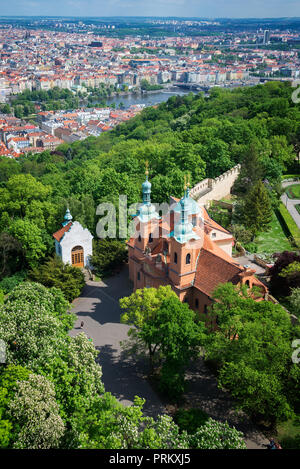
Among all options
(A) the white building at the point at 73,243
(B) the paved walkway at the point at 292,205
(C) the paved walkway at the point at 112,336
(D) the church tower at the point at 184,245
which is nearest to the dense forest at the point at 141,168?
(A) the white building at the point at 73,243

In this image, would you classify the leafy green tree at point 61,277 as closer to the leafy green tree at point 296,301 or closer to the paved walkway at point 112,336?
the paved walkway at point 112,336

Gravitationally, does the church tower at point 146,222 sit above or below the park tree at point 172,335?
above

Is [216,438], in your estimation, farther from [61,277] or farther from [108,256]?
[108,256]

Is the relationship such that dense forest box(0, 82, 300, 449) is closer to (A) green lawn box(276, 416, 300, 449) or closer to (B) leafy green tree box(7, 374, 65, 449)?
(B) leafy green tree box(7, 374, 65, 449)

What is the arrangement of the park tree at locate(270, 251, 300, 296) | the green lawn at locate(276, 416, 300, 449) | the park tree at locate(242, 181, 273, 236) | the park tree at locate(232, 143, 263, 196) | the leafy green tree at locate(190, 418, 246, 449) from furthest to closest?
the park tree at locate(232, 143, 263, 196) → the park tree at locate(242, 181, 273, 236) → the park tree at locate(270, 251, 300, 296) → the green lawn at locate(276, 416, 300, 449) → the leafy green tree at locate(190, 418, 246, 449)

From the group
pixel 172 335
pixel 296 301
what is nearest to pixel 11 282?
pixel 172 335

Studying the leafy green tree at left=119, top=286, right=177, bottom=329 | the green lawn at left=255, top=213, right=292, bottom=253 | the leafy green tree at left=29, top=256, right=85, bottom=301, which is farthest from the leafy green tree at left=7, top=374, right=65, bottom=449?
the green lawn at left=255, top=213, right=292, bottom=253
